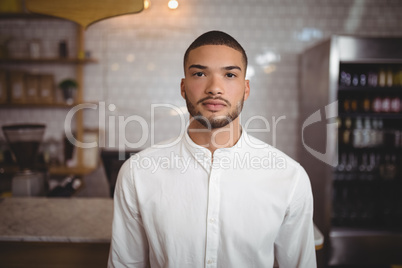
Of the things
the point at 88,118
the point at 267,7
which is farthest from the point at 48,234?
the point at 267,7

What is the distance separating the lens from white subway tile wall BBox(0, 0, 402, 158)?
3104mm

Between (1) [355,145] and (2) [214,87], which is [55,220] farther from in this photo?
(1) [355,145]

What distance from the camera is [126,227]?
1.12m

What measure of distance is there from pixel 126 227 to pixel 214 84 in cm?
63

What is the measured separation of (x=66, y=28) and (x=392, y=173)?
3679 millimetres

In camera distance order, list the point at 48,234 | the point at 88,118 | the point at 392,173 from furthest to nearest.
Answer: the point at 88,118
the point at 392,173
the point at 48,234

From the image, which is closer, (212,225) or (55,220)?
(212,225)

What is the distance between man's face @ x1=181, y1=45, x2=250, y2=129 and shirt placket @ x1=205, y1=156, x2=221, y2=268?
235mm

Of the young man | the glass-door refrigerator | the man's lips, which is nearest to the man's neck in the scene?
the young man

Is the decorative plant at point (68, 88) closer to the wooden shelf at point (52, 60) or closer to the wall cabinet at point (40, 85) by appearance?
the wall cabinet at point (40, 85)

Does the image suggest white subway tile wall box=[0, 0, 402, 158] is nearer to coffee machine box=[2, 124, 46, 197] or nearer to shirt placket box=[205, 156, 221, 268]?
coffee machine box=[2, 124, 46, 197]

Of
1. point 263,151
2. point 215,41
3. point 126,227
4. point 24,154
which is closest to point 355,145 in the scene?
point 263,151

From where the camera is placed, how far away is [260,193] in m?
1.09

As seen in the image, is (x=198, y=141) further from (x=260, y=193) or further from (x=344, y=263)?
(x=344, y=263)
